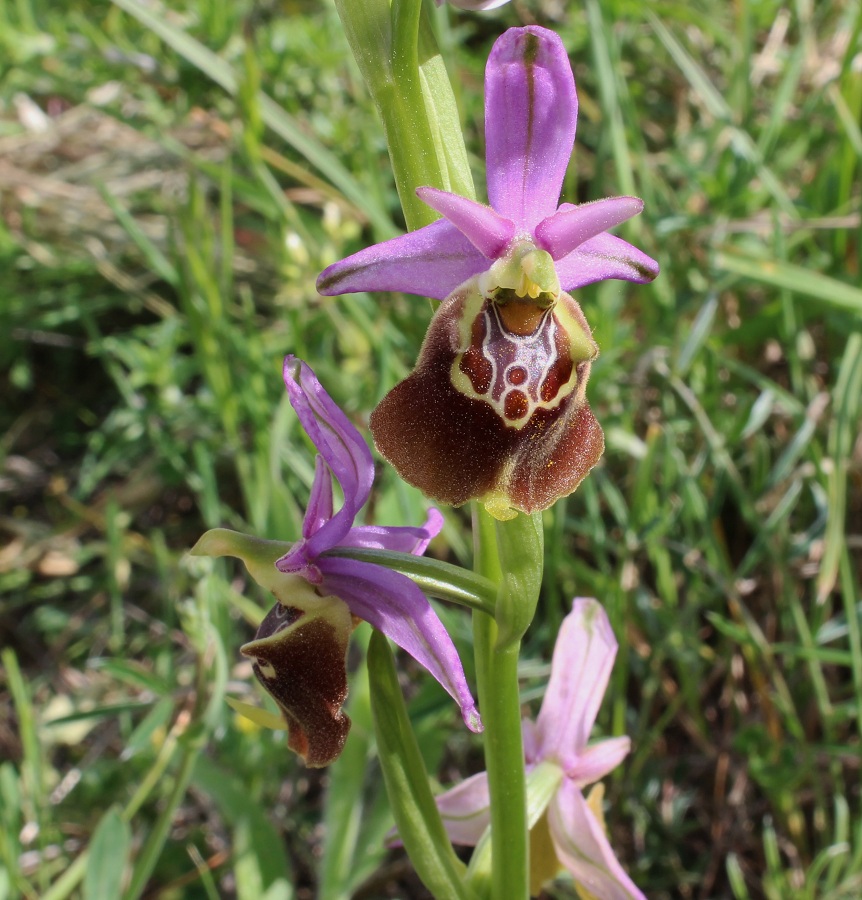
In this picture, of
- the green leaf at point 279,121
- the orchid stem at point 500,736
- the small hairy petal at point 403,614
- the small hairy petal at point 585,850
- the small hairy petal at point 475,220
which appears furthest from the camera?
the green leaf at point 279,121

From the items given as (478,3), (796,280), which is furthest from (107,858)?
(796,280)

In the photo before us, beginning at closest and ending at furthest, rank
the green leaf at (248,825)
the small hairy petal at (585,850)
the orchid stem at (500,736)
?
1. the orchid stem at (500,736)
2. the small hairy petal at (585,850)
3. the green leaf at (248,825)

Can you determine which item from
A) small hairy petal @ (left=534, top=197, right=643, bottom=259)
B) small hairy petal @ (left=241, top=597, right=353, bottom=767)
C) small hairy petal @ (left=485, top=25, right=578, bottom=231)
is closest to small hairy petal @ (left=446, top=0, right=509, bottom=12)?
small hairy petal @ (left=485, top=25, right=578, bottom=231)

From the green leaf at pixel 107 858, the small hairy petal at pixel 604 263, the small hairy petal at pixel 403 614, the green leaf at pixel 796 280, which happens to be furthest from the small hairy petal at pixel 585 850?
the green leaf at pixel 796 280

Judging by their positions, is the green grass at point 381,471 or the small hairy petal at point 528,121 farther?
the green grass at point 381,471

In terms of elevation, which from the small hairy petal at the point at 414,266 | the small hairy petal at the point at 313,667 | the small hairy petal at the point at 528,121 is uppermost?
the small hairy petal at the point at 528,121

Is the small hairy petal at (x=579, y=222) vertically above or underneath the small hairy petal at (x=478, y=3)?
underneath

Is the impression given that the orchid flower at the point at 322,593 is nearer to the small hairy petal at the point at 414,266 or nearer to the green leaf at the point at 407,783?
the green leaf at the point at 407,783
